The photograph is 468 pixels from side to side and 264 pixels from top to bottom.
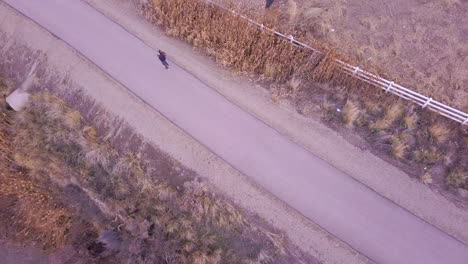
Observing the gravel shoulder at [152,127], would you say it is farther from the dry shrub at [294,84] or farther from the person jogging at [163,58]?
the dry shrub at [294,84]

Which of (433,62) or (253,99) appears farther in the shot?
(433,62)

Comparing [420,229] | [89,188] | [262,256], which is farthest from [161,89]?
[420,229]

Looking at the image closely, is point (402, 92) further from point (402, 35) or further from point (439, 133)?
point (402, 35)

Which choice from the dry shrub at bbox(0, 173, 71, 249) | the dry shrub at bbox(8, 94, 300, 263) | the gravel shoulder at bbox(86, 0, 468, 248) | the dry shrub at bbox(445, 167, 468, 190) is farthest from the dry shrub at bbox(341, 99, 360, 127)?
the dry shrub at bbox(0, 173, 71, 249)

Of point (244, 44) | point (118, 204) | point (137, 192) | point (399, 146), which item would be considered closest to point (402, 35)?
point (399, 146)

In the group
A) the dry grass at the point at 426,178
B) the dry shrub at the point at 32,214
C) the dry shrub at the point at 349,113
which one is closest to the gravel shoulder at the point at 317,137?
the dry grass at the point at 426,178

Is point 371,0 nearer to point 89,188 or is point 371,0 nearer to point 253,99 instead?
point 253,99
